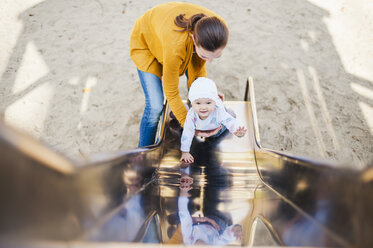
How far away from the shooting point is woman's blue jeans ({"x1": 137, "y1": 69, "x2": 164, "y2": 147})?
63.9 inches

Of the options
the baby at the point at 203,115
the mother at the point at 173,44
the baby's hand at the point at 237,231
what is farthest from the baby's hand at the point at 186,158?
the baby's hand at the point at 237,231

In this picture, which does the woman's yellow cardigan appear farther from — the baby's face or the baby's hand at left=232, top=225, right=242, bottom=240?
the baby's hand at left=232, top=225, right=242, bottom=240

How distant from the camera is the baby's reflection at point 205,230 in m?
0.91

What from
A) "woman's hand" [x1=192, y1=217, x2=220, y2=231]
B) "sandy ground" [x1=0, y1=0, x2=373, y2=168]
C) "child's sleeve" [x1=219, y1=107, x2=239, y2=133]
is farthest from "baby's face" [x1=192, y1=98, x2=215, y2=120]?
"sandy ground" [x1=0, y1=0, x2=373, y2=168]

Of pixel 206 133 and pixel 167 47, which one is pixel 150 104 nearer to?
pixel 206 133

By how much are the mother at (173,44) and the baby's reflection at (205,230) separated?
0.67m

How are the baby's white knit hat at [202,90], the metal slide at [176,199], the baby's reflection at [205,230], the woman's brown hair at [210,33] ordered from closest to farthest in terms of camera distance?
the metal slide at [176,199] < the baby's reflection at [205,230] < the woman's brown hair at [210,33] < the baby's white knit hat at [202,90]

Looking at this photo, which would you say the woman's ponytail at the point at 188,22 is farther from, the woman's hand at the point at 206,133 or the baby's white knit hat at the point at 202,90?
the woman's hand at the point at 206,133

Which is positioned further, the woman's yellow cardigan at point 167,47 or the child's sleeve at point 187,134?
the child's sleeve at point 187,134

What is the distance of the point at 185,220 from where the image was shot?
3.39ft

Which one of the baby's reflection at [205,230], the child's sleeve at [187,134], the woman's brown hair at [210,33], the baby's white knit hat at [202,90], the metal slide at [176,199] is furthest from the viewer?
the child's sleeve at [187,134]

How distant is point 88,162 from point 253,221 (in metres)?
0.70

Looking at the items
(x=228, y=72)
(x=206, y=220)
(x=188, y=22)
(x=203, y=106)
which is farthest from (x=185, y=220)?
(x=228, y=72)

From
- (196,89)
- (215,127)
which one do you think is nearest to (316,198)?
(196,89)
